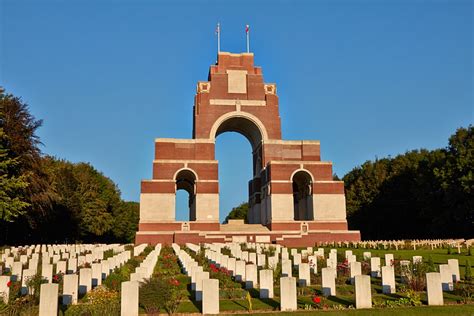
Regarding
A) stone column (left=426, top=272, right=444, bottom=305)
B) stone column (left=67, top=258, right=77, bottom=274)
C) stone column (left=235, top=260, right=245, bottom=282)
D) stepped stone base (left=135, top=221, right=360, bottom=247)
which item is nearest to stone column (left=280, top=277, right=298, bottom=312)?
stone column (left=426, top=272, right=444, bottom=305)

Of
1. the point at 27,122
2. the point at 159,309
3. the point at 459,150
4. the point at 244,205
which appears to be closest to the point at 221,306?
the point at 159,309

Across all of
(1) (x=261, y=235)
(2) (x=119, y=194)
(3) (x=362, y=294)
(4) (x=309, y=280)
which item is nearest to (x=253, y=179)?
(1) (x=261, y=235)

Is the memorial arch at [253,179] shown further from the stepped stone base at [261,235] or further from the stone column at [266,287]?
the stone column at [266,287]

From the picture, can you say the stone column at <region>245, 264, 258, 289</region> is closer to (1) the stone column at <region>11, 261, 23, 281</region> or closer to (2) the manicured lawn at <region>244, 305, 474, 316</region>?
(2) the manicured lawn at <region>244, 305, 474, 316</region>

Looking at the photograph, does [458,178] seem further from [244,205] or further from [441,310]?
[244,205]

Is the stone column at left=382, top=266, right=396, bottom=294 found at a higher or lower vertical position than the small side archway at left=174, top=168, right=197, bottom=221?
lower

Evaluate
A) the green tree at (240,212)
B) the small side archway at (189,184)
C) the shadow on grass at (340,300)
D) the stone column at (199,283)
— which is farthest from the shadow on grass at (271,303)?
the green tree at (240,212)

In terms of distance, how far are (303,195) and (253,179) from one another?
17.8 ft

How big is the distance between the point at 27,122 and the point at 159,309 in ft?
82.4

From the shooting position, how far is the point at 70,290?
973cm

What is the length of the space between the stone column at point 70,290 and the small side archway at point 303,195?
104 ft

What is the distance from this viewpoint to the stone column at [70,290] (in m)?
9.65

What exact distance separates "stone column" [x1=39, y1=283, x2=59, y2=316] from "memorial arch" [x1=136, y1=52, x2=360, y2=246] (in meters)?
29.0

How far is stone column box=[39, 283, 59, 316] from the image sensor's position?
805 cm
